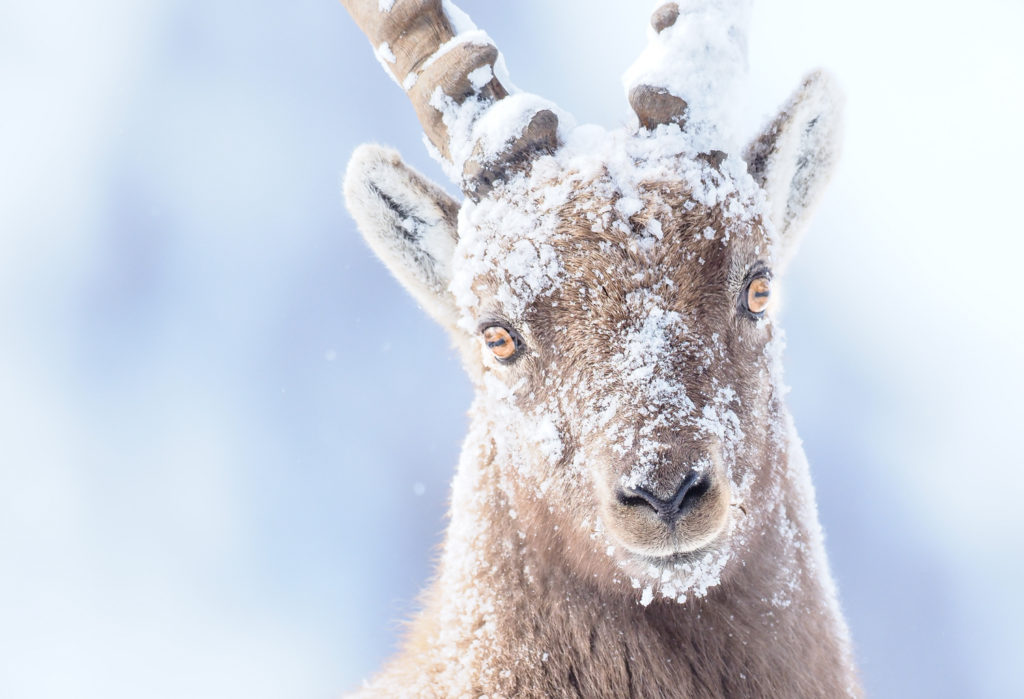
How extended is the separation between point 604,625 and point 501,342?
132 cm

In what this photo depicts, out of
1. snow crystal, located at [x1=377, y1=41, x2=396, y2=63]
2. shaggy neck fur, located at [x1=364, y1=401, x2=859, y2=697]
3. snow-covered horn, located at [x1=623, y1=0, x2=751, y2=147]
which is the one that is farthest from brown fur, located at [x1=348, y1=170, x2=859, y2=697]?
snow crystal, located at [x1=377, y1=41, x2=396, y2=63]

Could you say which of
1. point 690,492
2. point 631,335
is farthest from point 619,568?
point 631,335

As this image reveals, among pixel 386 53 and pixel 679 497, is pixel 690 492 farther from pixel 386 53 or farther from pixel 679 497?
pixel 386 53

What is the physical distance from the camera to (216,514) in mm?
20281

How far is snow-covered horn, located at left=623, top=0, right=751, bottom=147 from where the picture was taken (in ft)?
12.0

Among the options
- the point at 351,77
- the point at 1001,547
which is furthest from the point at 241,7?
the point at 1001,547

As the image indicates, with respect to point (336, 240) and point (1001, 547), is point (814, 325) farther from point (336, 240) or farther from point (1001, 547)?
point (336, 240)

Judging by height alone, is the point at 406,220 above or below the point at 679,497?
above

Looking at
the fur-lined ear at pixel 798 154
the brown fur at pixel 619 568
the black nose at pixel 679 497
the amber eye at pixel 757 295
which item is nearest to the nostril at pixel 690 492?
the black nose at pixel 679 497

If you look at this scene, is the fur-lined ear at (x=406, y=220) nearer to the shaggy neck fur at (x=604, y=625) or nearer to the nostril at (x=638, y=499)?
the shaggy neck fur at (x=604, y=625)

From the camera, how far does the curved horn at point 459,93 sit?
364 centimetres

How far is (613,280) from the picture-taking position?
3238mm

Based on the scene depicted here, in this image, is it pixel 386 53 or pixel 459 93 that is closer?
pixel 459 93

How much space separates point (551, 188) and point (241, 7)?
30.3 metres
